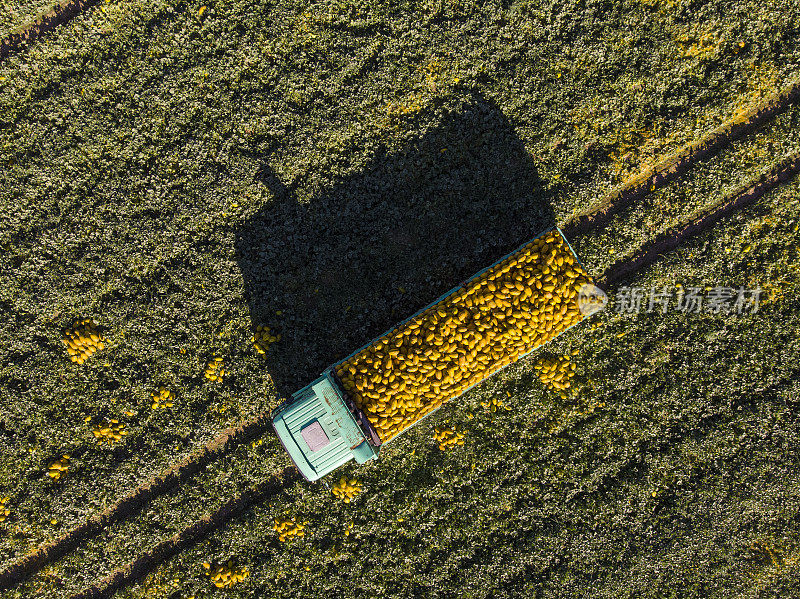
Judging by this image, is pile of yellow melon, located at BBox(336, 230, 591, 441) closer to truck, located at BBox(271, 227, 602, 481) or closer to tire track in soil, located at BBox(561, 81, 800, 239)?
truck, located at BBox(271, 227, 602, 481)

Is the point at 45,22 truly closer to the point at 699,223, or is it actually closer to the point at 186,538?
the point at 186,538

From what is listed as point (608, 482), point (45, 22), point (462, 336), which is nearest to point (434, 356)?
point (462, 336)

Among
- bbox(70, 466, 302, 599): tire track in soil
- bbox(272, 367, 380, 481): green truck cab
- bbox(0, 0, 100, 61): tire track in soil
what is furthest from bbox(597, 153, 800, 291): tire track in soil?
bbox(0, 0, 100, 61): tire track in soil

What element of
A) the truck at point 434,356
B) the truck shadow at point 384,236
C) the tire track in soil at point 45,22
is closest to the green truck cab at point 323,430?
the truck at point 434,356

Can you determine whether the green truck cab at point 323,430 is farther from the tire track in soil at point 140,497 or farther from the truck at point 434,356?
the tire track in soil at point 140,497

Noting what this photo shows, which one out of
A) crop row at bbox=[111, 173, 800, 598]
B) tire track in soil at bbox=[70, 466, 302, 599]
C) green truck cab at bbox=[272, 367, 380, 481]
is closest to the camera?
green truck cab at bbox=[272, 367, 380, 481]

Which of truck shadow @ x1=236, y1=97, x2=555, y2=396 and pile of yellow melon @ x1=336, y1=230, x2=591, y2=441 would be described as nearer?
pile of yellow melon @ x1=336, y1=230, x2=591, y2=441
